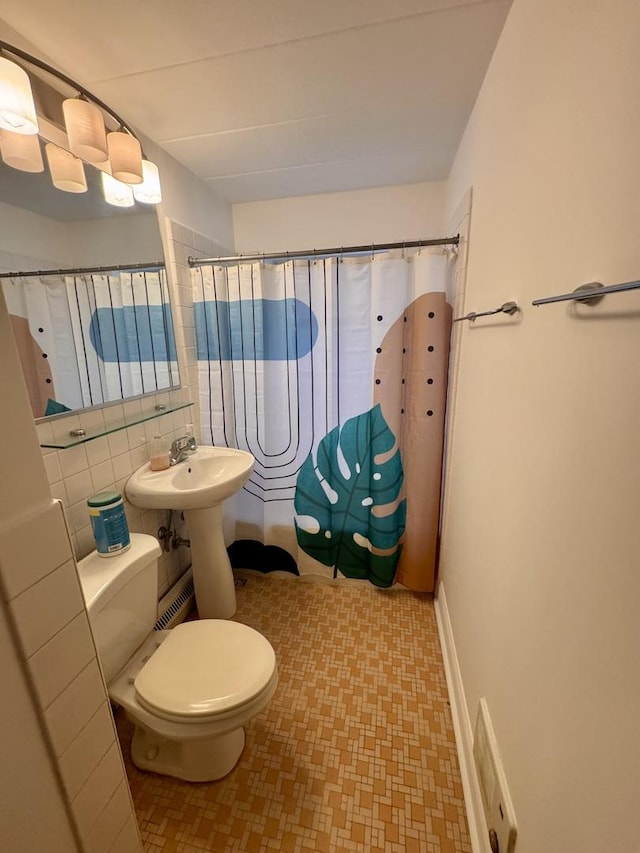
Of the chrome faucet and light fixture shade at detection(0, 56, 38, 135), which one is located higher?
light fixture shade at detection(0, 56, 38, 135)

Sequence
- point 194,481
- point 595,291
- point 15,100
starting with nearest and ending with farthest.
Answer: point 595,291, point 15,100, point 194,481

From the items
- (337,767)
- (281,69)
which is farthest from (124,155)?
(337,767)

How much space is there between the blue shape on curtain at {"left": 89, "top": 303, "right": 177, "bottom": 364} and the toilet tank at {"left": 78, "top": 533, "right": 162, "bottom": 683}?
77cm

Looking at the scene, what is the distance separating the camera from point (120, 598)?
1.04 meters

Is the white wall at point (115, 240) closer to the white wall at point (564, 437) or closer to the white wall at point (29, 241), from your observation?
the white wall at point (29, 241)

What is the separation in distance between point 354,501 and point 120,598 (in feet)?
3.82

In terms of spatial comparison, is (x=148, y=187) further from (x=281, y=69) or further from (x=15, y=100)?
(x=281, y=69)

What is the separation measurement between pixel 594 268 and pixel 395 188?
1.84m

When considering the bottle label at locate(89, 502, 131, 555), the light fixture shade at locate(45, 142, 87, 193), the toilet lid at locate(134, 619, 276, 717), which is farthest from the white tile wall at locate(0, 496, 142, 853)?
the light fixture shade at locate(45, 142, 87, 193)

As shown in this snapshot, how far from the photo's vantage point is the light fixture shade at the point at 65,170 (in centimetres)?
109

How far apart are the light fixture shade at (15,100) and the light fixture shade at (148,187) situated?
0.41 metres

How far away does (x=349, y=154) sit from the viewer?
5.30 feet

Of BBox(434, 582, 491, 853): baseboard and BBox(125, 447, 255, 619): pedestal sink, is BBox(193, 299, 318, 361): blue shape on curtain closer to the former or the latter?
BBox(125, 447, 255, 619): pedestal sink

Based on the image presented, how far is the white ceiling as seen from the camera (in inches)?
36.4
